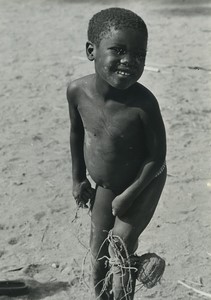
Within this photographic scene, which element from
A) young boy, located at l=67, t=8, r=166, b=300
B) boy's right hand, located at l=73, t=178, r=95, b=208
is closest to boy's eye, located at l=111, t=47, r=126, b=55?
young boy, located at l=67, t=8, r=166, b=300

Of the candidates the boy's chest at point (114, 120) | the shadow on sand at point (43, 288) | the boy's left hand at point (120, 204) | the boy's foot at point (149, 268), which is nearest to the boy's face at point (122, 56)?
the boy's chest at point (114, 120)

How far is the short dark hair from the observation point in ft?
8.83

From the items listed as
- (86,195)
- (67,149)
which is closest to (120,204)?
(86,195)

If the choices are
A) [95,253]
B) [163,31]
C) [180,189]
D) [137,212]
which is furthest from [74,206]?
[163,31]

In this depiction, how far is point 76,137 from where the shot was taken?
326 centimetres

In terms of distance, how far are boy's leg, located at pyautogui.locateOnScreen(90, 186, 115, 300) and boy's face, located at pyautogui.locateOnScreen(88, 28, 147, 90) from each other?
2.29 ft

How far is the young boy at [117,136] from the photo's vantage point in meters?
2.74

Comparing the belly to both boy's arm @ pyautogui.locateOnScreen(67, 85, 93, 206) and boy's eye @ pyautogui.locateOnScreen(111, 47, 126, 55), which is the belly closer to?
boy's arm @ pyautogui.locateOnScreen(67, 85, 93, 206)

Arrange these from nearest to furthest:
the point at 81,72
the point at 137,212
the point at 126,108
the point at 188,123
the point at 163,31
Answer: the point at 126,108 → the point at 137,212 → the point at 188,123 → the point at 81,72 → the point at 163,31

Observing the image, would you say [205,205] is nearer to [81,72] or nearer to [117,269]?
[117,269]

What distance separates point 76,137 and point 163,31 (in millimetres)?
6590

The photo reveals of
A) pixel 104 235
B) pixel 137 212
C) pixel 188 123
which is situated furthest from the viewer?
pixel 188 123

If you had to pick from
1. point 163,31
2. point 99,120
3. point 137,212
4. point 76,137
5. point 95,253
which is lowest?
point 163,31

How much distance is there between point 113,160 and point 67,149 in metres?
3.05
